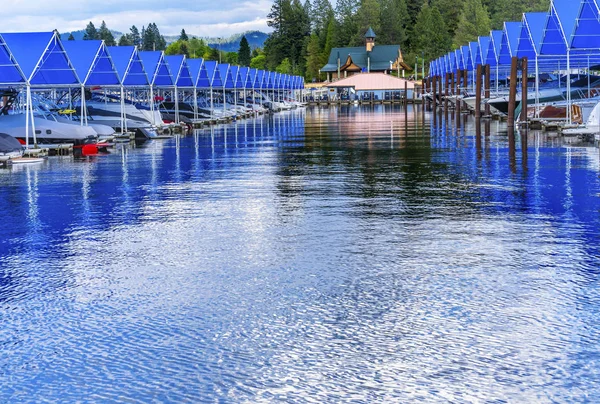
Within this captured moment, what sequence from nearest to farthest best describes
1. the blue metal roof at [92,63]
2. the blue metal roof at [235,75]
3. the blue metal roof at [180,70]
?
1. the blue metal roof at [92,63]
2. the blue metal roof at [180,70]
3. the blue metal roof at [235,75]

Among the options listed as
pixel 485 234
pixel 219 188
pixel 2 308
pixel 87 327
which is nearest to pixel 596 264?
pixel 485 234

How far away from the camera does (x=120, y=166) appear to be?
87.5ft

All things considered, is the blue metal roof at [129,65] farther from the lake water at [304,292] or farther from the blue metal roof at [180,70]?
the lake water at [304,292]

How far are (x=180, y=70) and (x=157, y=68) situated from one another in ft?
22.2

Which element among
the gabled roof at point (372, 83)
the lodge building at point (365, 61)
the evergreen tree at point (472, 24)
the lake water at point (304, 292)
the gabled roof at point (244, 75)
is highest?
the evergreen tree at point (472, 24)

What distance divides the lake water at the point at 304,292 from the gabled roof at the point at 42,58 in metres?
12.5

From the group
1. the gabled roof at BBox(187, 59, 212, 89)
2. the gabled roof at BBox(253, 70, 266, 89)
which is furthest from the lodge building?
the gabled roof at BBox(187, 59, 212, 89)

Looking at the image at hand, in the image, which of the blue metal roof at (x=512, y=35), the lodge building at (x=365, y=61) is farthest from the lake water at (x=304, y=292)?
the lodge building at (x=365, y=61)

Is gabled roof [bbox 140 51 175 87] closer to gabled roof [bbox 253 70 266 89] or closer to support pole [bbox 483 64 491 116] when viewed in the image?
support pole [bbox 483 64 491 116]

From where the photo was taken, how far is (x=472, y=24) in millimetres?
172875

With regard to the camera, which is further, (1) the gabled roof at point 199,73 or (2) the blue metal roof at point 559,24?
(1) the gabled roof at point 199,73

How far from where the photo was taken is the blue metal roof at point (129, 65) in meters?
44.1

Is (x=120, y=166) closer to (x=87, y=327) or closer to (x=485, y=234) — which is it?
(x=485, y=234)

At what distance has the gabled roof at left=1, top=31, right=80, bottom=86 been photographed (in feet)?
102
